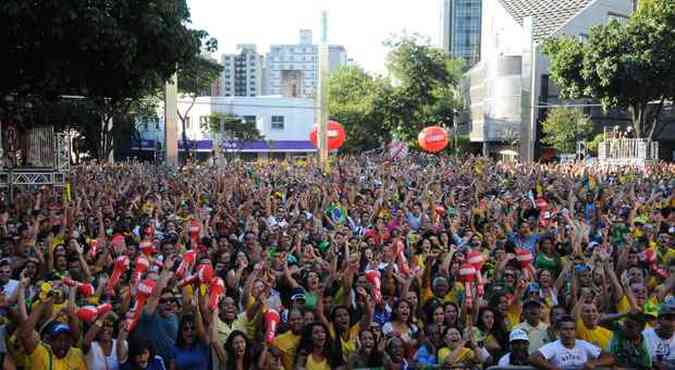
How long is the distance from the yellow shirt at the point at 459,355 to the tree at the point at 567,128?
38500 mm

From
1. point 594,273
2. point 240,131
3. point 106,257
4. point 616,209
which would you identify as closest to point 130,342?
point 106,257

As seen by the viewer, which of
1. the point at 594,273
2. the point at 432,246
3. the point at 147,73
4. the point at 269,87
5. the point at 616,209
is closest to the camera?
the point at 594,273

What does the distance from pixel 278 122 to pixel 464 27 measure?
59.9m

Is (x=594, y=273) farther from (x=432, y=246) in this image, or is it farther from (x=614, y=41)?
(x=614, y=41)

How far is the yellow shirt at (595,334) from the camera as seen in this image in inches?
214

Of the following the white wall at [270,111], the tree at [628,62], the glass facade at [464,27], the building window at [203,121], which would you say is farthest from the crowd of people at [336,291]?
the glass facade at [464,27]

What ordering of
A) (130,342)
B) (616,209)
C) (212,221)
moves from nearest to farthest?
(130,342) < (212,221) < (616,209)

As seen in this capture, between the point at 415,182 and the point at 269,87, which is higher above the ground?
the point at 269,87

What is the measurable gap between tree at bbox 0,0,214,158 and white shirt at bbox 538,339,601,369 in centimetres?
1023

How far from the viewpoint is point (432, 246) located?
838cm

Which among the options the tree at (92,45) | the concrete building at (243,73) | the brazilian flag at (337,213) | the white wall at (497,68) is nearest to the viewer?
the brazilian flag at (337,213)

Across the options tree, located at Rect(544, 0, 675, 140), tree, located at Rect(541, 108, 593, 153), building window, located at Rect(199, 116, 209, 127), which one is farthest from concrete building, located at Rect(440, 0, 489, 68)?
tree, located at Rect(544, 0, 675, 140)

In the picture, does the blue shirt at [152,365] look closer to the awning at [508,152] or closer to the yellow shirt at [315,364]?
the yellow shirt at [315,364]

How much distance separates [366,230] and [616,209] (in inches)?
170
